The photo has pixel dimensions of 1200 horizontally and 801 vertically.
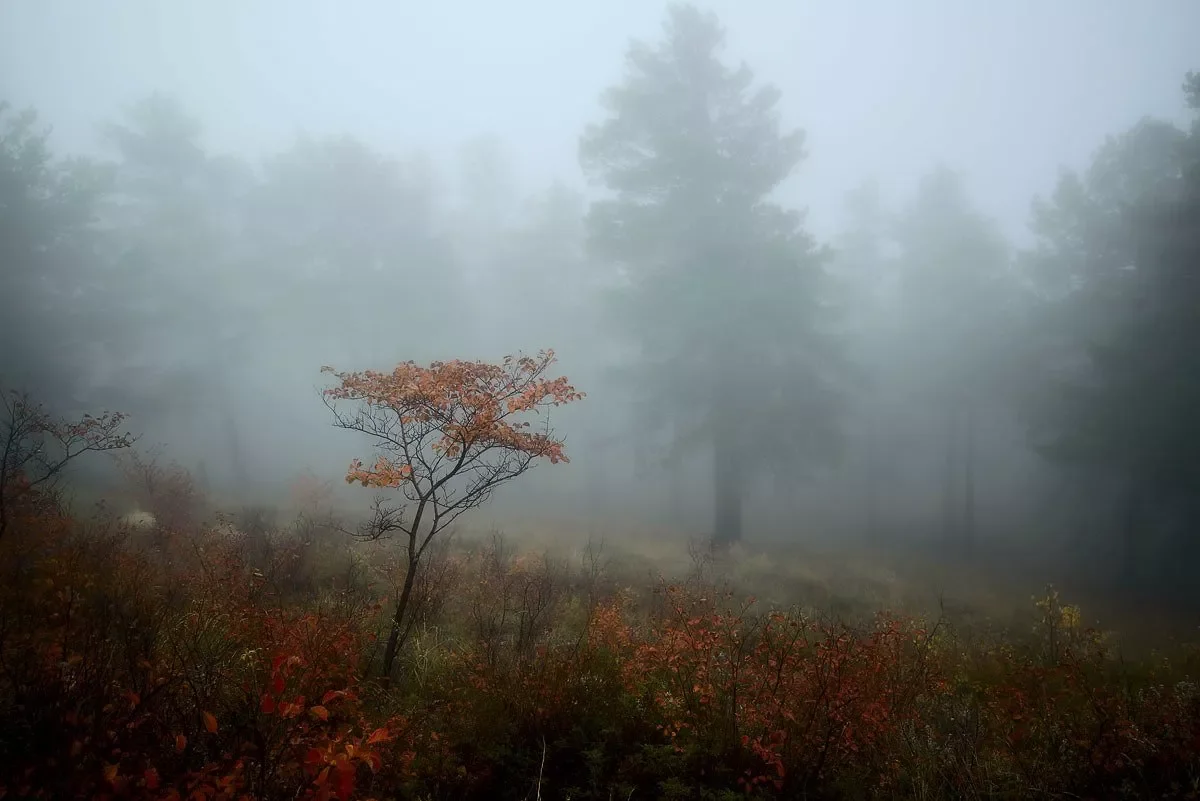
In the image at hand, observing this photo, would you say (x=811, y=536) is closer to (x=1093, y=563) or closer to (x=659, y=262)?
(x=1093, y=563)

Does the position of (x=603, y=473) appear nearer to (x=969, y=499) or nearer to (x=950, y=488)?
(x=950, y=488)

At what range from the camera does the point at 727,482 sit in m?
16.4

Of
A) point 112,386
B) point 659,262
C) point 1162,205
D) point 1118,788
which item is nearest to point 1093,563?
point 1162,205

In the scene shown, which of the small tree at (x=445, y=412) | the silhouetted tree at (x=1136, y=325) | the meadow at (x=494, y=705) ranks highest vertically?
the silhouetted tree at (x=1136, y=325)

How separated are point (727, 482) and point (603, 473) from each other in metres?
13.0

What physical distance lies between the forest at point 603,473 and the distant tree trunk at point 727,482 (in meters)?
0.12

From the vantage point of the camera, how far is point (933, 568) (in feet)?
55.4

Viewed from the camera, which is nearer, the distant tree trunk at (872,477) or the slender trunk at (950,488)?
the slender trunk at (950,488)

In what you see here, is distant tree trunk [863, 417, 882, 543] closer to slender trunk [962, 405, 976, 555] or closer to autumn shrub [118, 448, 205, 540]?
slender trunk [962, 405, 976, 555]

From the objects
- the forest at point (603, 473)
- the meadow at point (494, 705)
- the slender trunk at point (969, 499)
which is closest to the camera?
the meadow at point (494, 705)

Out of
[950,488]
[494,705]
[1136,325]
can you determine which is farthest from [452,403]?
[950,488]

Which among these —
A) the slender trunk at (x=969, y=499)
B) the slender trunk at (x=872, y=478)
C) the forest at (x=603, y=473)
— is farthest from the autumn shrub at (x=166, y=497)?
the slender trunk at (x=872, y=478)

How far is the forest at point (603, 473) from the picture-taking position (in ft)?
13.3

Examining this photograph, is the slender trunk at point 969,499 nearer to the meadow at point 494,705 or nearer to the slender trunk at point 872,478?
the slender trunk at point 872,478
